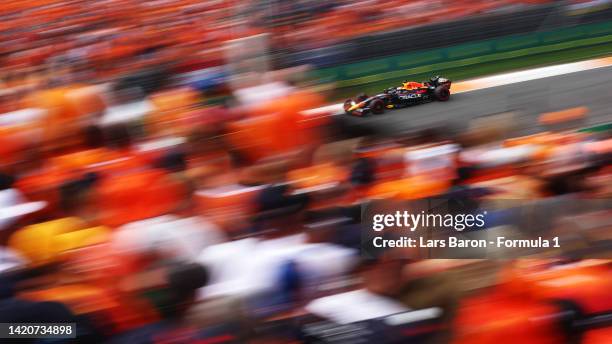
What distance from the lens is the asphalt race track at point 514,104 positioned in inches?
101

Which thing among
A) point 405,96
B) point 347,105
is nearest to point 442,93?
point 405,96

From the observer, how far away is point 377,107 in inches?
113

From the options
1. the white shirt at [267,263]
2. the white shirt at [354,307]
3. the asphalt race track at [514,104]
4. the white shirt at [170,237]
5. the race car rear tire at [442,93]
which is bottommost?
the white shirt at [354,307]

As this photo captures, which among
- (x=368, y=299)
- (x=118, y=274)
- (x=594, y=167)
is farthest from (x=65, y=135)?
(x=594, y=167)

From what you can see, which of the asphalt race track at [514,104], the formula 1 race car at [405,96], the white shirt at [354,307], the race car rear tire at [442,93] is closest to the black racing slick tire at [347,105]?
the formula 1 race car at [405,96]

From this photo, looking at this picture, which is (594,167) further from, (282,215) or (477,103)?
(477,103)

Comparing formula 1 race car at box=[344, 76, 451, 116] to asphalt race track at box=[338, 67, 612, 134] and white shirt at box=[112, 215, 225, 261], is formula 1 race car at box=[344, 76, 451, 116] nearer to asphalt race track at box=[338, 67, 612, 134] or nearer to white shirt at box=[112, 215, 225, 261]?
asphalt race track at box=[338, 67, 612, 134]

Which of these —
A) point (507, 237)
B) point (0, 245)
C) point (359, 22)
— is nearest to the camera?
point (507, 237)

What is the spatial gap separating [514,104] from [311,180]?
4.09ft

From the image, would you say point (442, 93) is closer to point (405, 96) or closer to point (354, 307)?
point (405, 96)

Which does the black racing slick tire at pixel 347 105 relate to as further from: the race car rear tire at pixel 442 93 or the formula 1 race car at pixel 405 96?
the race car rear tire at pixel 442 93

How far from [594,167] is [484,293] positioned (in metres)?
0.62

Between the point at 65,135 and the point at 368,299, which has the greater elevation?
the point at 65,135

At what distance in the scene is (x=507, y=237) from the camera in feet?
5.31
